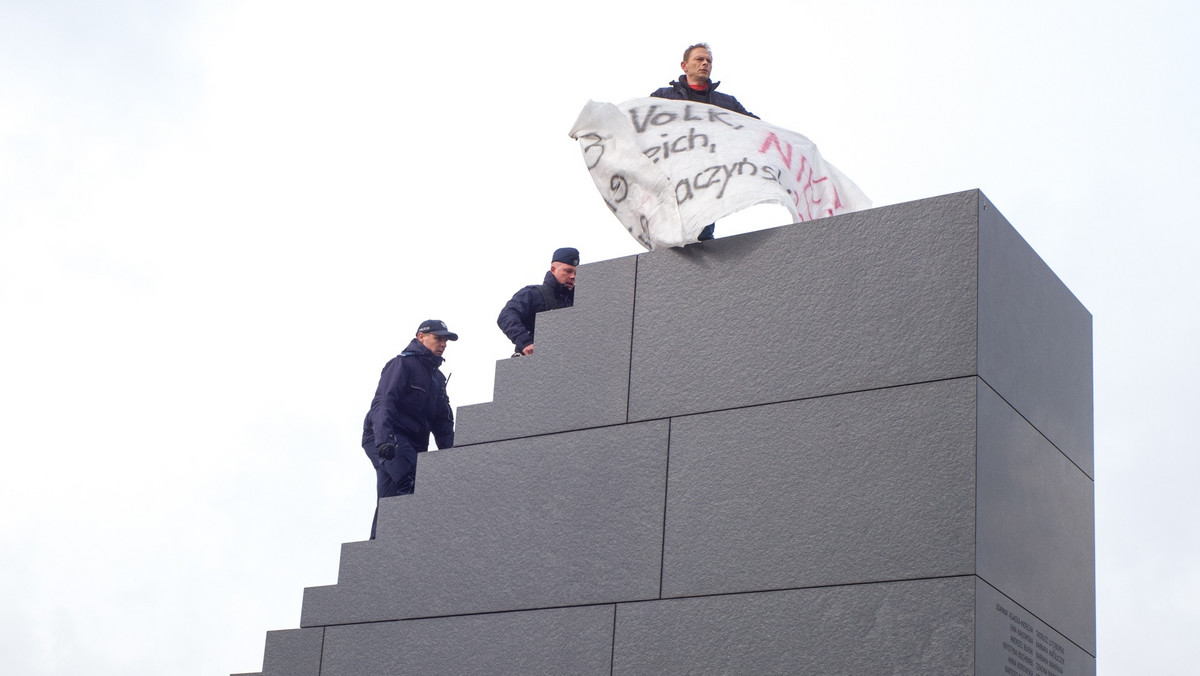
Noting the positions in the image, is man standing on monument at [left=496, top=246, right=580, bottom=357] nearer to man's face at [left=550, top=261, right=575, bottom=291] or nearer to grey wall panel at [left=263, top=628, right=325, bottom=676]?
man's face at [left=550, top=261, right=575, bottom=291]

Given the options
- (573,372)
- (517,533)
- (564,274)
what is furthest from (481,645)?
(564,274)

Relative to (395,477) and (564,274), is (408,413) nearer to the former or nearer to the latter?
(395,477)

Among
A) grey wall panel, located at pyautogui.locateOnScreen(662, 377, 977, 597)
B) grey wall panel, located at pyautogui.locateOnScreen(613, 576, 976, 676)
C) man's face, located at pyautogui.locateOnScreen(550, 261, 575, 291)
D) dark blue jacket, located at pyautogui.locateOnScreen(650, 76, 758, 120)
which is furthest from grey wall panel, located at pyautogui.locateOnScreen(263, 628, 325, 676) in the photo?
dark blue jacket, located at pyautogui.locateOnScreen(650, 76, 758, 120)

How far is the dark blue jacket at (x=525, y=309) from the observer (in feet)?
29.5

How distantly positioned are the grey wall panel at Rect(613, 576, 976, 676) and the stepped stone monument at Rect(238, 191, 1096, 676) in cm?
1

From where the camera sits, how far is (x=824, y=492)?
269 inches

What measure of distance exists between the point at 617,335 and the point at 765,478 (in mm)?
1312

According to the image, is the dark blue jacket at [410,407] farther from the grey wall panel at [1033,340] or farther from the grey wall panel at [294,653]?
the grey wall panel at [1033,340]

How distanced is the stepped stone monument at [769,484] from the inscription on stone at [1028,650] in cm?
2

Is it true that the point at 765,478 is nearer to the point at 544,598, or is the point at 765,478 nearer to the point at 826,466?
the point at 826,466

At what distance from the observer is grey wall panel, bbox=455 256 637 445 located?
784 centimetres

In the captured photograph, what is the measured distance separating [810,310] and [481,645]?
7.89ft

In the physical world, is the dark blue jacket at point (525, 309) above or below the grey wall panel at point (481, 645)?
above

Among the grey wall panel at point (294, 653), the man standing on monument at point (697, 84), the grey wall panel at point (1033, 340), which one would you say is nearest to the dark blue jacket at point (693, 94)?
the man standing on monument at point (697, 84)
